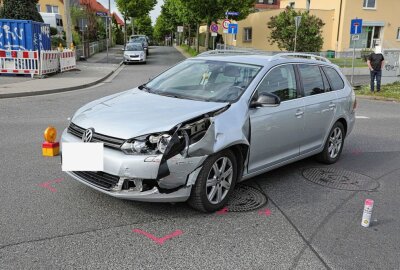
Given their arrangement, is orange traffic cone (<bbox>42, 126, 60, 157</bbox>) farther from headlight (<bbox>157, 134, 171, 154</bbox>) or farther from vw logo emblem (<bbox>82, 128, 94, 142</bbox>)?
headlight (<bbox>157, 134, 171, 154</bbox>)

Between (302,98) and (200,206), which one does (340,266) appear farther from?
(302,98)

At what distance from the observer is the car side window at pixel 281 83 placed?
4834mm

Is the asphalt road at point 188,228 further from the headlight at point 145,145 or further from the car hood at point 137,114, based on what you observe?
the car hood at point 137,114

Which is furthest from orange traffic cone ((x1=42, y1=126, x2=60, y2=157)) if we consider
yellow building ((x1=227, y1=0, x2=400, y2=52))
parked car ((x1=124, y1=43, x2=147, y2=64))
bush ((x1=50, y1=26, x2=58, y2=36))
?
yellow building ((x1=227, y1=0, x2=400, y2=52))

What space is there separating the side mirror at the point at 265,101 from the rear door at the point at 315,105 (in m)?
1.02

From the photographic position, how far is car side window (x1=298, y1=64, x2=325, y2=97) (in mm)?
5477

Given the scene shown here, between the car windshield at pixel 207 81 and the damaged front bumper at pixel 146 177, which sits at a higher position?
the car windshield at pixel 207 81

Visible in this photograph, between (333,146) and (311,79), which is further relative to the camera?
(333,146)

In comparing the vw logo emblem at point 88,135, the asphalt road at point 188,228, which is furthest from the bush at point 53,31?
the vw logo emblem at point 88,135

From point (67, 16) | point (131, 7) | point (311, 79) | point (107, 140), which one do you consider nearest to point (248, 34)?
point (131, 7)

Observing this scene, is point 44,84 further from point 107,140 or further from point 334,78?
point 107,140

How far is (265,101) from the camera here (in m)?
4.44

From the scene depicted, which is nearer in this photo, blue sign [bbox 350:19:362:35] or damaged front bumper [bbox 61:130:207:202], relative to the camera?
damaged front bumper [bbox 61:130:207:202]

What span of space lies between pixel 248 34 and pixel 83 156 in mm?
39798
